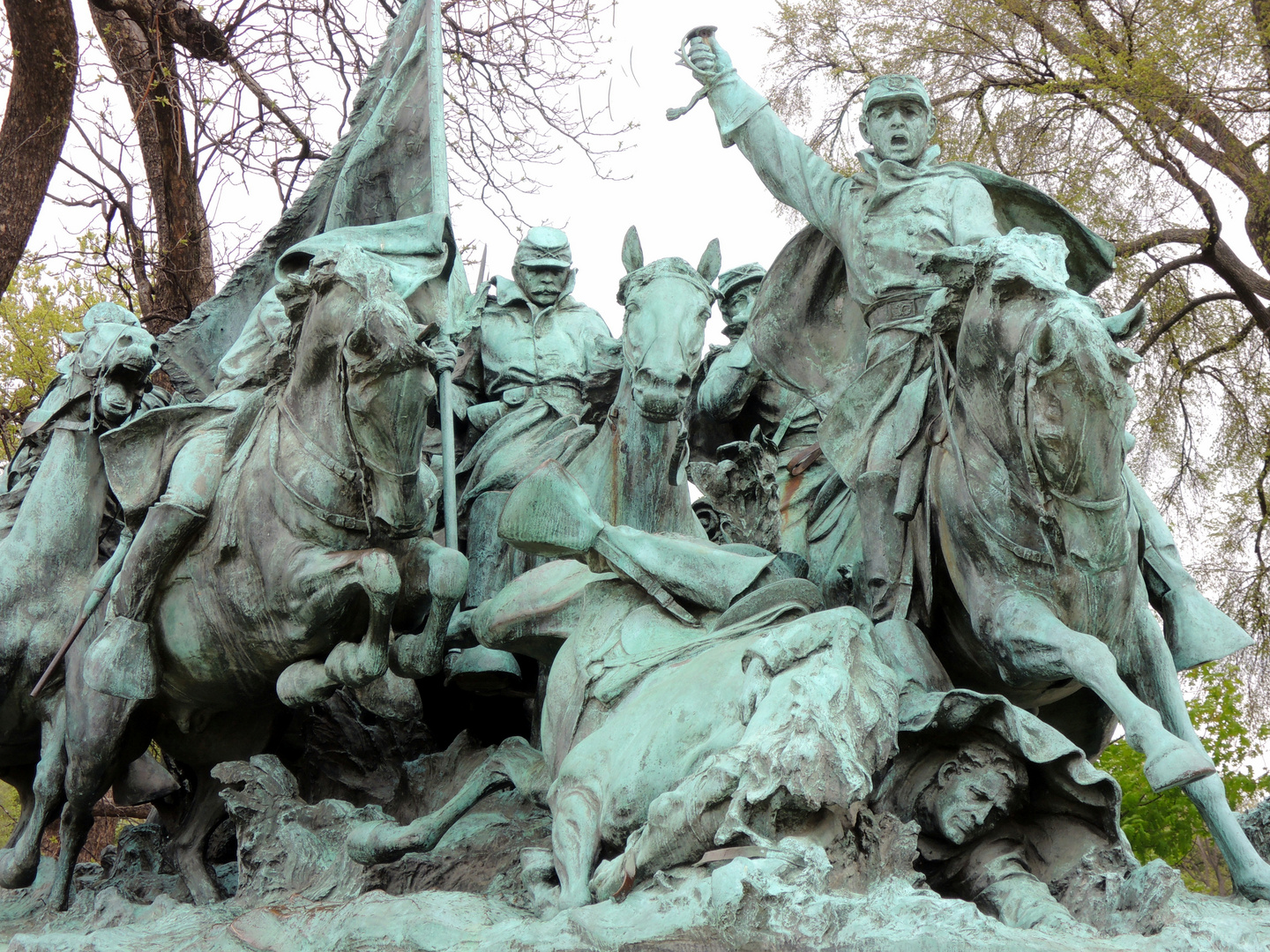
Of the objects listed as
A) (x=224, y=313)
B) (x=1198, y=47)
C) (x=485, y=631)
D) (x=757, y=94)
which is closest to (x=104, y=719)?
(x=485, y=631)

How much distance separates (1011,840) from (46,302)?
42.2 feet

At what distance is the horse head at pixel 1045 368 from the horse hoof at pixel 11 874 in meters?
3.70

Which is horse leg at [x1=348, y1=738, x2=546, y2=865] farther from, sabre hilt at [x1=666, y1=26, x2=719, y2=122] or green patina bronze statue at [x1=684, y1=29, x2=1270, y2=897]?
sabre hilt at [x1=666, y1=26, x2=719, y2=122]

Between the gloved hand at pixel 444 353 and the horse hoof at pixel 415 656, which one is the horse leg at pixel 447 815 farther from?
the gloved hand at pixel 444 353

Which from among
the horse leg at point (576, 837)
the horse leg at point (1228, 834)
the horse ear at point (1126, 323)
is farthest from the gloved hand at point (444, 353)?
the horse leg at point (1228, 834)

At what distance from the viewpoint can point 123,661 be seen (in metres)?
5.30

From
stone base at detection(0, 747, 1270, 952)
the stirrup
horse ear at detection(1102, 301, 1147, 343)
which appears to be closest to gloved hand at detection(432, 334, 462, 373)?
the stirrup

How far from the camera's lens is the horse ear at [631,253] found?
525 centimetres

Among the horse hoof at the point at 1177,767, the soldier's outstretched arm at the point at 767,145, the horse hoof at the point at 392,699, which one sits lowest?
the horse hoof at the point at 392,699

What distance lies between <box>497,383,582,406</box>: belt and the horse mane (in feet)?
5.61

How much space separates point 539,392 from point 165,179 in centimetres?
533

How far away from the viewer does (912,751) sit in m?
4.23

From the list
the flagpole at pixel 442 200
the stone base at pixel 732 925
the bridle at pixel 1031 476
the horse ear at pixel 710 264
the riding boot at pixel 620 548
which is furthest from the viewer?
the flagpole at pixel 442 200

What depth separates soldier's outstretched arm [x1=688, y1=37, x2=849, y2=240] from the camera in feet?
19.5
